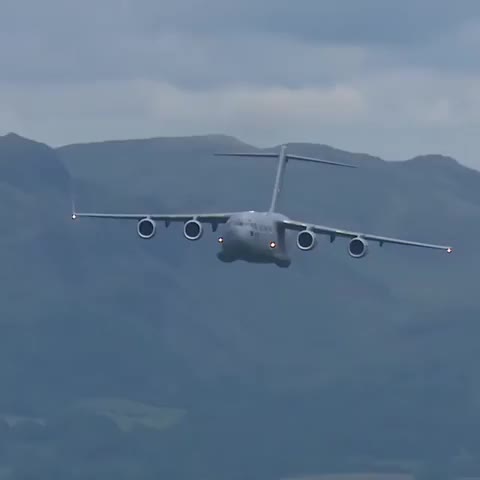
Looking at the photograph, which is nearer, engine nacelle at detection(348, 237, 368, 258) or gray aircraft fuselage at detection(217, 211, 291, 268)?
engine nacelle at detection(348, 237, 368, 258)

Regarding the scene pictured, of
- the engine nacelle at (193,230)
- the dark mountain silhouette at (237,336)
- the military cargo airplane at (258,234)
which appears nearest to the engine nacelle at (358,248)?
the military cargo airplane at (258,234)

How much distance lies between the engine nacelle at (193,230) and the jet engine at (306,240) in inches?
131

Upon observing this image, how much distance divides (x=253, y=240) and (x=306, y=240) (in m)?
1.88

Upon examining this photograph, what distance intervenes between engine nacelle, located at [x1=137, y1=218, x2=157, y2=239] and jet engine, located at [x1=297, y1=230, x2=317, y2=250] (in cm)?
493

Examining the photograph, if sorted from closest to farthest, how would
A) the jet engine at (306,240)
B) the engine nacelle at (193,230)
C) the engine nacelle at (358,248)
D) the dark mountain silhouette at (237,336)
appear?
1. the engine nacelle at (358,248)
2. the jet engine at (306,240)
3. the engine nacelle at (193,230)
4. the dark mountain silhouette at (237,336)

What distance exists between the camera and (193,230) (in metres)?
80.5

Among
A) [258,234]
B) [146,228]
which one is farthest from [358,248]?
[146,228]

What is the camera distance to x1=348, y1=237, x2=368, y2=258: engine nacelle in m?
79.2

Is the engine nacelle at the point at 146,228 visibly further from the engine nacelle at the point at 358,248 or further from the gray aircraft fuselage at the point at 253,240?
Result: the engine nacelle at the point at 358,248

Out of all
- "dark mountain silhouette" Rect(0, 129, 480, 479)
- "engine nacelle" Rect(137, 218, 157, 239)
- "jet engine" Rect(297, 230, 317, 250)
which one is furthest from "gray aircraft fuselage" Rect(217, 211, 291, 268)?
"dark mountain silhouette" Rect(0, 129, 480, 479)

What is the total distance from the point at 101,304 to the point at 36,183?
115 ft

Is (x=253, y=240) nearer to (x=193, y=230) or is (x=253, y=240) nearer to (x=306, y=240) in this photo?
(x=306, y=240)

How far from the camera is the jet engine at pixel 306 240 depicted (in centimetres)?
7988

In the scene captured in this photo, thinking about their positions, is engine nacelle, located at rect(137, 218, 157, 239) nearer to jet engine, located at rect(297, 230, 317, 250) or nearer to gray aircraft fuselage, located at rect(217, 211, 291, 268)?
gray aircraft fuselage, located at rect(217, 211, 291, 268)
